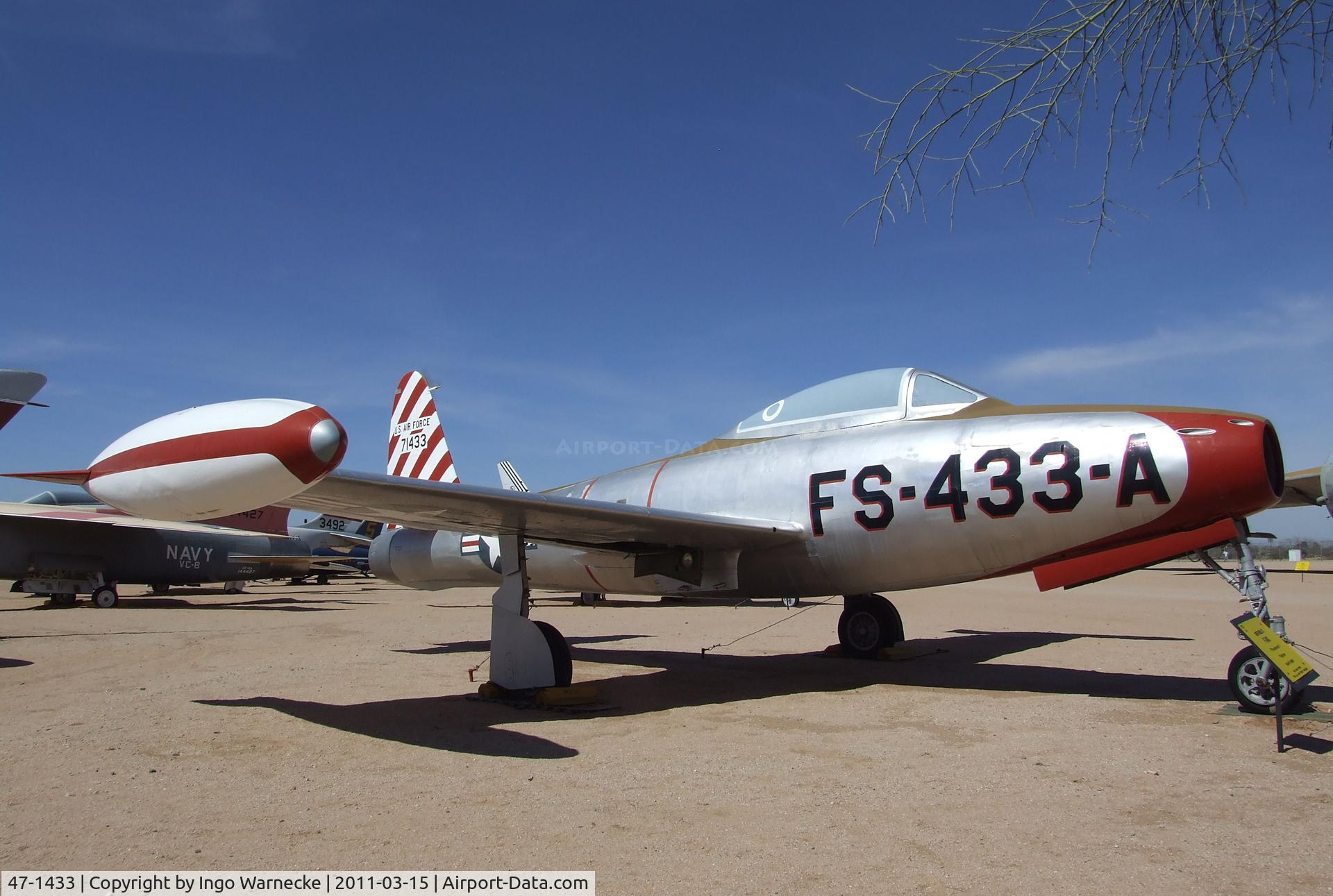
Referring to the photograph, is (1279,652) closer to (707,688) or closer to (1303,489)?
(1303,489)

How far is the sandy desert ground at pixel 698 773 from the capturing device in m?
3.27

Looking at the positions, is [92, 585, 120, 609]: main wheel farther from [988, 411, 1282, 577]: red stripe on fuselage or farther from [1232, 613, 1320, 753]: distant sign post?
[1232, 613, 1320, 753]: distant sign post

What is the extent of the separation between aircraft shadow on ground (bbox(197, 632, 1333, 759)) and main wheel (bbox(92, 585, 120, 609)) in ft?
50.1

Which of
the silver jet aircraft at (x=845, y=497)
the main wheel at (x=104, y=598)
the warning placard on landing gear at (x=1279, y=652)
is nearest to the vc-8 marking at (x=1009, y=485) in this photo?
the silver jet aircraft at (x=845, y=497)

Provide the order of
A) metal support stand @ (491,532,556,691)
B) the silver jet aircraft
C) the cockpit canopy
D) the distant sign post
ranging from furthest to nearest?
the cockpit canopy
metal support stand @ (491,532,556,691)
the distant sign post
the silver jet aircraft

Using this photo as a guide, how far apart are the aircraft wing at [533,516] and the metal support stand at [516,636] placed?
10.6 inches

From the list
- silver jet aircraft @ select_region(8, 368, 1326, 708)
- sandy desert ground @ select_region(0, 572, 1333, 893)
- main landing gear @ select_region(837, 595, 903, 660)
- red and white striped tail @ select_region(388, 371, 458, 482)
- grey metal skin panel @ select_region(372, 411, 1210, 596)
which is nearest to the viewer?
sandy desert ground @ select_region(0, 572, 1333, 893)

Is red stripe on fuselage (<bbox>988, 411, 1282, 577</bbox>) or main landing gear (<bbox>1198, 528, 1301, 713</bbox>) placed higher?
red stripe on fuselage (<bbox>988, 411, 1282, 577</bbox>)

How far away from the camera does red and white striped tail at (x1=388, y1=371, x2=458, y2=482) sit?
1181cm

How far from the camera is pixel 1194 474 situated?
229 inches

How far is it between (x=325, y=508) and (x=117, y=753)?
206 centimetres

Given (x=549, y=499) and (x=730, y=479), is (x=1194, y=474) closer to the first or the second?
(x=730, y=479)

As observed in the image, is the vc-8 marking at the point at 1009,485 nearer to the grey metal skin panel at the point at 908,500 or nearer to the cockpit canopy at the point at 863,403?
the grey metal skin panel at the point at 908,500

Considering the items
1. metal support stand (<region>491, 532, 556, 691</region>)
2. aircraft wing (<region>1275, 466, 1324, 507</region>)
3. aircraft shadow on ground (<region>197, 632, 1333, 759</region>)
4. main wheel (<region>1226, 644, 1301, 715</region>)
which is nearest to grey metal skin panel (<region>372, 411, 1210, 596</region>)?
metal support stand (<region>491, 532, 556, 691</region>)
